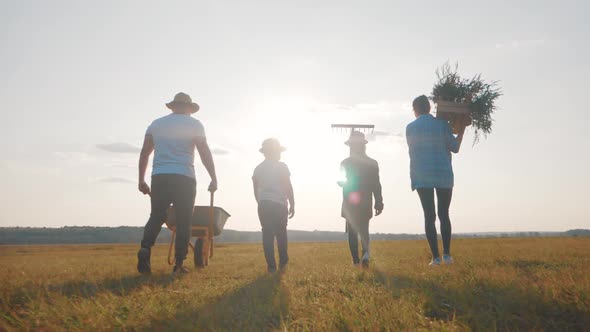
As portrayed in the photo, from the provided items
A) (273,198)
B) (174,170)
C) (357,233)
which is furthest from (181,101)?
(357,233)

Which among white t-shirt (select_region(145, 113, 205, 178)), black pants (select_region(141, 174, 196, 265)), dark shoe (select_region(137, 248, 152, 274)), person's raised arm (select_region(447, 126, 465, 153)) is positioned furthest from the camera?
person's raised arm (select_region(447, 126, 465, 153))

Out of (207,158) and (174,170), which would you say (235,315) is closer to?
(174,170)

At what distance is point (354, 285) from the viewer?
4.53 metres

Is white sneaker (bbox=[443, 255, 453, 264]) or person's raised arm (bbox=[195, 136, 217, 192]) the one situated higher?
person's raised arm (bbox=[195, 136, 217, 192])

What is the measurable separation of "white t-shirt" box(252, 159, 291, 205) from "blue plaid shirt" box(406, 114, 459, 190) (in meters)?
2.37

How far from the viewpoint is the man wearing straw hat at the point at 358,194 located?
8.15m

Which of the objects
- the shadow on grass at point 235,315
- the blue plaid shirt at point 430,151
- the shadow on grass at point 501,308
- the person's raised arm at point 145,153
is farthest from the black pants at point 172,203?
the blue plaid shirt at point 430,151

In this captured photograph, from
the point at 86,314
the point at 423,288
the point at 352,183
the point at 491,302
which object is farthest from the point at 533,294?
the point at 352,183

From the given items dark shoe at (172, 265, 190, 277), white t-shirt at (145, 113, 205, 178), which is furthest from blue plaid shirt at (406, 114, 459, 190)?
dark shoe at (172, 265, 190, 277)

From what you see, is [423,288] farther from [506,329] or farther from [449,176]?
[449,176]

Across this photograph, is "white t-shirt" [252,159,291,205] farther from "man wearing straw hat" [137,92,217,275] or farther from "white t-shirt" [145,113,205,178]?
"white t-shirt" [145,113,205,178]

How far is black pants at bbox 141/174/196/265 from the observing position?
6.54 metres

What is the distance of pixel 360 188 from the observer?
825cm

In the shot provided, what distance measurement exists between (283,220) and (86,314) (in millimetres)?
5143
